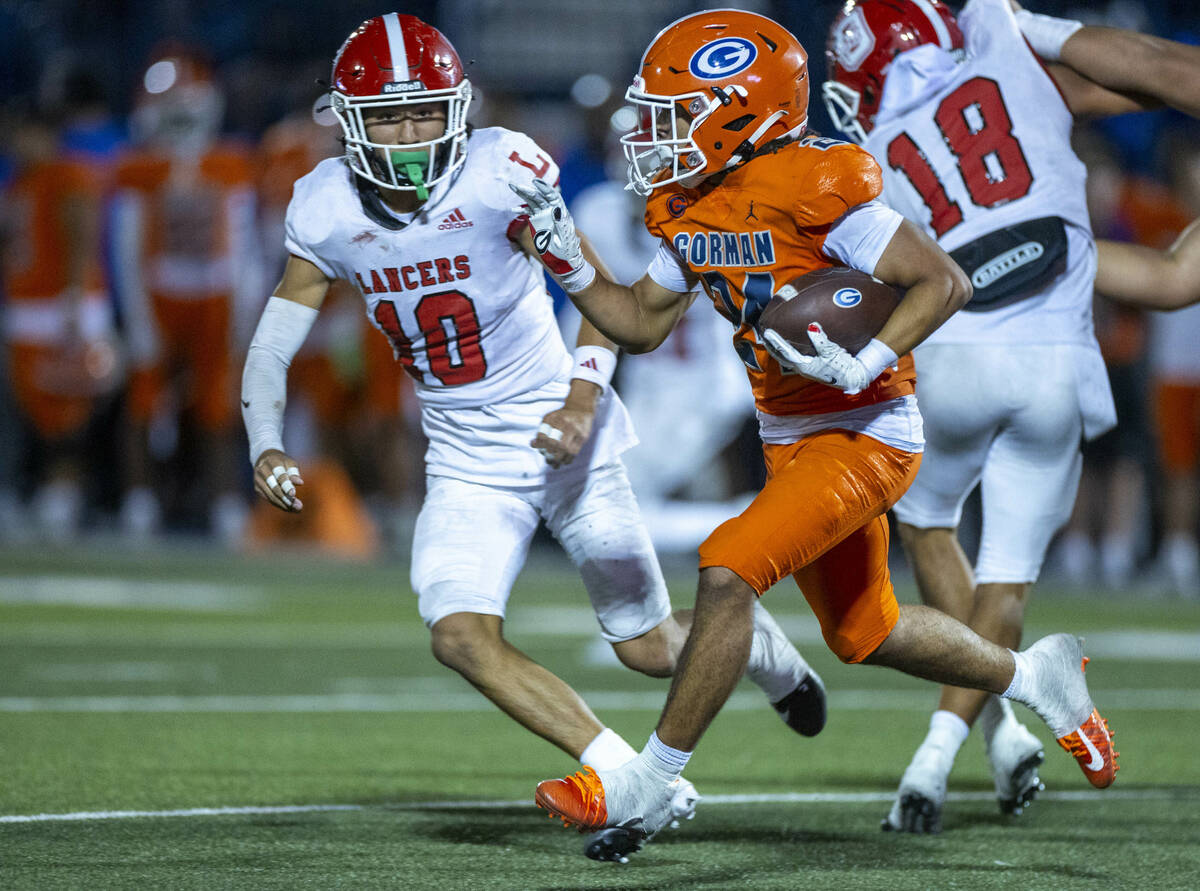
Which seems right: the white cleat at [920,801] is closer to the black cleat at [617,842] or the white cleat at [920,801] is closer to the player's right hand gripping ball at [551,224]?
the black cleat at [617,842]

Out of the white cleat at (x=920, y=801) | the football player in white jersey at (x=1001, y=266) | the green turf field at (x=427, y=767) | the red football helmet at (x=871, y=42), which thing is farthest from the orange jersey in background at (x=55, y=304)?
the white cleat at (x=920, y=801)

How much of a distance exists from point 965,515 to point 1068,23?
656 centimetres

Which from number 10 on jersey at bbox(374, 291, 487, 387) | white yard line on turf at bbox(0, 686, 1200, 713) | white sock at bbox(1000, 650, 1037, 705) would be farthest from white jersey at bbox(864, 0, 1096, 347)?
white yard line on turf at bbox(0, 686, 1200, 713)

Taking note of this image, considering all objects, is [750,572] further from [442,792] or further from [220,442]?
[220,442]

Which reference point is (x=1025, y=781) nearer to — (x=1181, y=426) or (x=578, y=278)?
(x=578, y=278)

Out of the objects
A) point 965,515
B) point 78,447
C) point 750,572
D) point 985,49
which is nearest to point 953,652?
point 750,572

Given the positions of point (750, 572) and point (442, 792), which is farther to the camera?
point (442, 792)

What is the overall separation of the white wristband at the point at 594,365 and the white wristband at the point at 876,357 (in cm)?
88

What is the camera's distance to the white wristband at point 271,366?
4.19m

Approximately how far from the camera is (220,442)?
1051 centimetres

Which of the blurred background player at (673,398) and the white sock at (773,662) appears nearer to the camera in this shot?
the white sock at (773,662)

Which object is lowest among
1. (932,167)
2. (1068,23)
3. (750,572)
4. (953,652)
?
(953,652)

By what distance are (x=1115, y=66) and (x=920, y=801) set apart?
192 cm

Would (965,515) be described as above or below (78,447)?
below
